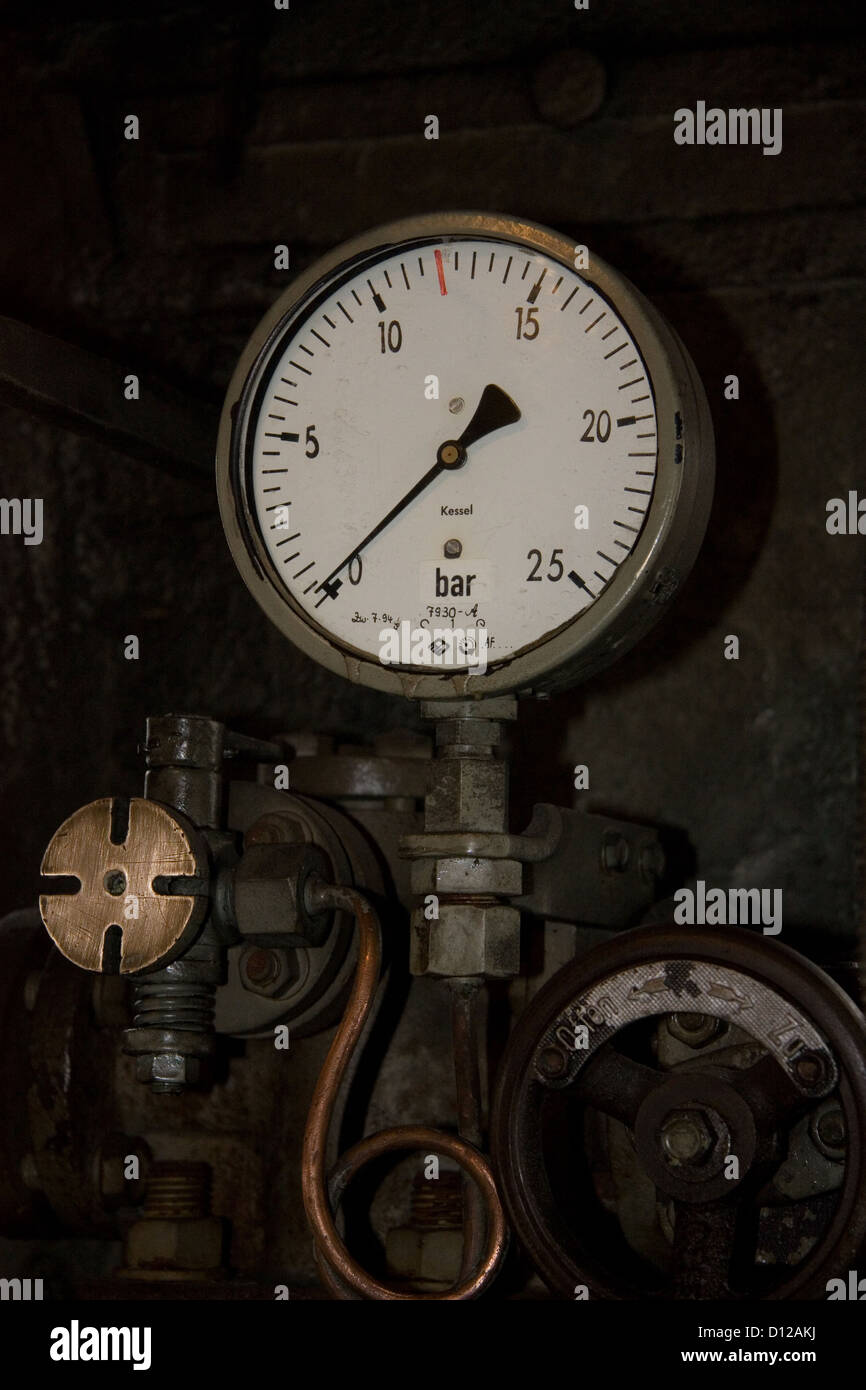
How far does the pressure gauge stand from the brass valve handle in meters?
0.17

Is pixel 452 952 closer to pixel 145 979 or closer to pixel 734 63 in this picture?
pixel 145 979

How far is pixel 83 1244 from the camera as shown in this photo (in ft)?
4.66

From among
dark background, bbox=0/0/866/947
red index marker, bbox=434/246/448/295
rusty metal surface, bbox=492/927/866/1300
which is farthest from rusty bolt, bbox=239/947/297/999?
red index marker, bbox=434/246/448/295

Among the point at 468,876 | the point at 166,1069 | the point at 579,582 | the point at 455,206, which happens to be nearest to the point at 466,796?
the point at 468,876

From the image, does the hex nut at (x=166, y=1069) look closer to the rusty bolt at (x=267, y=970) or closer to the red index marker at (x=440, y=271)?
the rusty bolt at (x=267, y=970)

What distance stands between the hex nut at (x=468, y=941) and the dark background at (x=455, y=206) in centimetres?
34

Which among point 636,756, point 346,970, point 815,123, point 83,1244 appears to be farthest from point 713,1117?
point 815,123

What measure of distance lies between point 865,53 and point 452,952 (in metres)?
0.85

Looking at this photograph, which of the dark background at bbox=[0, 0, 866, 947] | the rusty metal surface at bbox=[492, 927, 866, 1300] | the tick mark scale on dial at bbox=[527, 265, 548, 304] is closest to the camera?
the rusty metal surface at bbox=[492, 927, 866, 1300]

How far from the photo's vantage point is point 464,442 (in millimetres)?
1117

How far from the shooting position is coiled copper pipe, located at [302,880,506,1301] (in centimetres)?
108

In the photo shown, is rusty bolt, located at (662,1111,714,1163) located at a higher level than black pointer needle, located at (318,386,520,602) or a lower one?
lower

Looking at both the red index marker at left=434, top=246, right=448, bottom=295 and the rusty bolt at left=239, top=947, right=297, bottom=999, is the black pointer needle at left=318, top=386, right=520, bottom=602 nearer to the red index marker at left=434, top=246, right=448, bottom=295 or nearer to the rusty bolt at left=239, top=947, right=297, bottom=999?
the red index marker at left=434, top=246, right=448, bottom=295

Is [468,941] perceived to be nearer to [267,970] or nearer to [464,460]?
[267,970]
